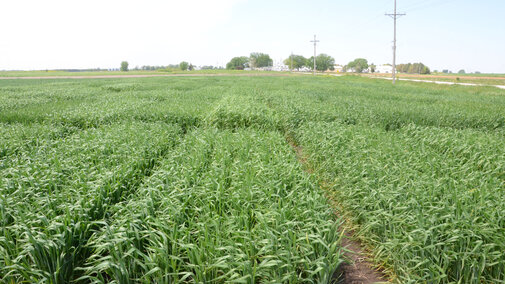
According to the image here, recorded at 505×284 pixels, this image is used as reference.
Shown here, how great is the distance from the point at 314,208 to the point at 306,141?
4.56m

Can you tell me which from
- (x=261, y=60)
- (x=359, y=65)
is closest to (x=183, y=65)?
(x=261, y=60)

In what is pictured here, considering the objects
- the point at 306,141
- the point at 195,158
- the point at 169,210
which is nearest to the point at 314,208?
the point at 169,210

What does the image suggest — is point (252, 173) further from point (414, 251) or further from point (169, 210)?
point (414, 251)

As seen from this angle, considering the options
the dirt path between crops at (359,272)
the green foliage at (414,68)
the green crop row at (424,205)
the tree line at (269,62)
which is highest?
the tree line at (269,62)


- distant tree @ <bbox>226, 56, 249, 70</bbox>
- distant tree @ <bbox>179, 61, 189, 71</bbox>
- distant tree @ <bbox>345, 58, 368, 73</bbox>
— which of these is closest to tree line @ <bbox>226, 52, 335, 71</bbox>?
distant tree @ <bbox>226, 56, 249, 70</bbox>

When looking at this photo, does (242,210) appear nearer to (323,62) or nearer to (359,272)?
(359,272)

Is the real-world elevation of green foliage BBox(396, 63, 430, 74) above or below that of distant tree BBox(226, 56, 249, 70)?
below

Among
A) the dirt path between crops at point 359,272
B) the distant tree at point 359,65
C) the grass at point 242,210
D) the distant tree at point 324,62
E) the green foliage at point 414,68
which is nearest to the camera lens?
the grass at point 242,210

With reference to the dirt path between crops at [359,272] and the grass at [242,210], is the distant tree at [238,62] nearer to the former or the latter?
the grass at [242,210]

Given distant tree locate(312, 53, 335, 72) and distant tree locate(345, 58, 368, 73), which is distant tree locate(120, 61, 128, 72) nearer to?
distant tree locate(312, 53, 335, 72)

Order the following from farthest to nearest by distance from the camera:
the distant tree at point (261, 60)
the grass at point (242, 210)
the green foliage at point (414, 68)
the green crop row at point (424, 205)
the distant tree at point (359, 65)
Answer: the distant tree at point (359, 65) < the distant tree at point (261, 60) < the green foliage at point (414, 68) < the green crop row at point (424, 205) < the grass at point (242, 210)

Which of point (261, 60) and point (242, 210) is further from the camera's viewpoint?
point (261, 60)

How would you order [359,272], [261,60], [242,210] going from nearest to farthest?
[242,210], [359,272], [261,60]

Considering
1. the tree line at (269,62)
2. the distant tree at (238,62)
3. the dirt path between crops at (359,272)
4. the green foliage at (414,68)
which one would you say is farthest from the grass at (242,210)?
the green foliage at (414,68)
